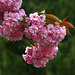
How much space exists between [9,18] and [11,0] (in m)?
0.14

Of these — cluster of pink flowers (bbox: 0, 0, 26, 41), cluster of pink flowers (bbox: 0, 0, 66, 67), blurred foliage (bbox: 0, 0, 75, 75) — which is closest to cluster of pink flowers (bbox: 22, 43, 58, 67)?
cluster of pink flowers (bbox: 0, 0, 66, 67)

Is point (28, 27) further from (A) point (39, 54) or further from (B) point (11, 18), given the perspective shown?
(A) point (39, 54)

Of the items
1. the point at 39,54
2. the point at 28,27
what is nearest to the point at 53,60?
Answer: the point at 39,54

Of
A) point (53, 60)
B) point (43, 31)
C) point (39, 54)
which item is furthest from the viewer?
point (53, 60)

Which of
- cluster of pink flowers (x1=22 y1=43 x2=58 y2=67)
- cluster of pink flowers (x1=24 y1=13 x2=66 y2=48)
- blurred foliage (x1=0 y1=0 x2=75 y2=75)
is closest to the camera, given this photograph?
cluster of pink flowers (x1=24 y1=13 x2=66 y2=48)

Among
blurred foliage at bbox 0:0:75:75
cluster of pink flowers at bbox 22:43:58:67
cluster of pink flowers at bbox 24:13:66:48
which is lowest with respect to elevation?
cluster of pink flowers at bbox 22:43:58:67

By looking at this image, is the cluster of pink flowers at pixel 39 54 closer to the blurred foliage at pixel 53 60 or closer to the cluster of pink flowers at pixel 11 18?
the cluster of pink flowers at pixel 11 18

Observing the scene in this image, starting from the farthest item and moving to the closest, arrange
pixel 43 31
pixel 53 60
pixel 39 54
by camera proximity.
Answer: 1. pixel 53 60
2. pixel 39 54
3. pixel 43 31

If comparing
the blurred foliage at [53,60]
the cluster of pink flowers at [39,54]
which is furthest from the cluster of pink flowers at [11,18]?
the blurred foliage at [53,60]

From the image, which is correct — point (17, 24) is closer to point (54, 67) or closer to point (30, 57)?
point (30, 57)

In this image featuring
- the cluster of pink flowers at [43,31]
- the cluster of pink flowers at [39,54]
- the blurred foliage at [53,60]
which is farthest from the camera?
the blurred foliage at [53,60]

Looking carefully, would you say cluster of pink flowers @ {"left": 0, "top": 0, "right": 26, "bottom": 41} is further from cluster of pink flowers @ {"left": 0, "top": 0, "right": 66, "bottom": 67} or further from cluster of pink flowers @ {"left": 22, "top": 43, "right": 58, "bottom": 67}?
cluster of pink flowers @ {"left": 22, "top": 43, "right": 58, "bottom": 67}

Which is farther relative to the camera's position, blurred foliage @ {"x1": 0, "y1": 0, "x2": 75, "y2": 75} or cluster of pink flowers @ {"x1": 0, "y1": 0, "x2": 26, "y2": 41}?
blurred foliage @ {"x1": 0, "y1": 0, "x2": 75, "y2": 75}

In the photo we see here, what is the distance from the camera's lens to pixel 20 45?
6.09 m
